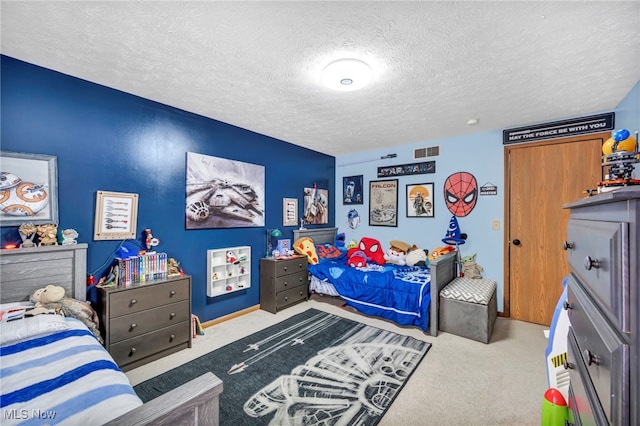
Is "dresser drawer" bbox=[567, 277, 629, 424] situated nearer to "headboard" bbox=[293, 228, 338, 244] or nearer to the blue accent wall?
the blue accent wall

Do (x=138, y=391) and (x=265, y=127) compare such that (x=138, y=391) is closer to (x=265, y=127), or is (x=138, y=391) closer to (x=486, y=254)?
(x=265, y=127)

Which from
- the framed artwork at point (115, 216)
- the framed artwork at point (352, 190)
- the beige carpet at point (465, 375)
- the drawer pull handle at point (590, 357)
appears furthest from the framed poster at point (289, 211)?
the drawer pull handle at point (590, 357)

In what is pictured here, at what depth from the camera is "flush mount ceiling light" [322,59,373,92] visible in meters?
1.96

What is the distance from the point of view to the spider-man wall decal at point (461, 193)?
3.71m

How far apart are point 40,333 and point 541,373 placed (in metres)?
3.63

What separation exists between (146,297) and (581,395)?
2879 millimetres

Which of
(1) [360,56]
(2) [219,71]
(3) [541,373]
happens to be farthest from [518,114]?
(2) [219,71]

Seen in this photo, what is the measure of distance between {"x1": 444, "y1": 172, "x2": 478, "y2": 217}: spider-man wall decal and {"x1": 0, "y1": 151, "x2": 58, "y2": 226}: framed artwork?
14.5 ft

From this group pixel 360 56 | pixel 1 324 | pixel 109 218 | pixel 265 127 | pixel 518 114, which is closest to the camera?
pixel 1 324

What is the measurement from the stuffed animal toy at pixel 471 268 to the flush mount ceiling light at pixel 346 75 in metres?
2.80

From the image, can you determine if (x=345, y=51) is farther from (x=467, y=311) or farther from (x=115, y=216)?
(x=467, y=311)

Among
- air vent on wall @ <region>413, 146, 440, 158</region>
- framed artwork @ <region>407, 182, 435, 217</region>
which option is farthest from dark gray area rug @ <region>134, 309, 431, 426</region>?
air vent on wall @ <region>413, 146, 440, 158</region>

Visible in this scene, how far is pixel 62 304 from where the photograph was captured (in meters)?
1.96

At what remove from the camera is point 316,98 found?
2607 mm
